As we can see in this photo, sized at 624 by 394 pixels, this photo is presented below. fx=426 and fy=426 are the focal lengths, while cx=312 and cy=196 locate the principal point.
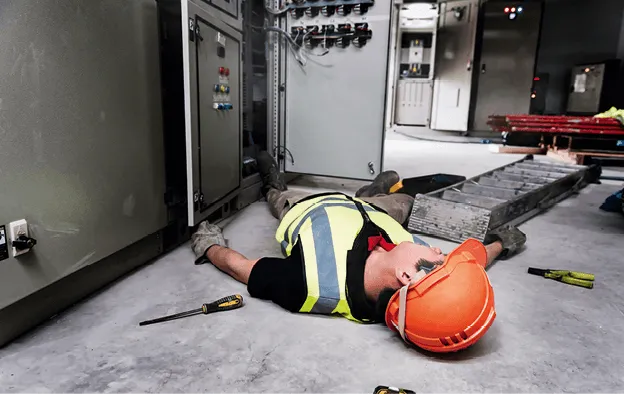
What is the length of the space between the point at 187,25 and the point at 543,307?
189 centimetres

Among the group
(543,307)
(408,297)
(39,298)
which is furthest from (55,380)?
(543,307)

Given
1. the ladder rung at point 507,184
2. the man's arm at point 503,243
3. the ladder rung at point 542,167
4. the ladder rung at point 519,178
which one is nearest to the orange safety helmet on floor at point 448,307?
the man's arm at point 503,243

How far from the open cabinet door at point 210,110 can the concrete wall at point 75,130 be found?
0.58 feet

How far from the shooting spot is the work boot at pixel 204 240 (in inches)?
79.8

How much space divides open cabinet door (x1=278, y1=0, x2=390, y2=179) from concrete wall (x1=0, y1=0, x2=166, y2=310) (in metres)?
1.78

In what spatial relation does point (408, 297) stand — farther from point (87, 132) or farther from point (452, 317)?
point (87, 132)

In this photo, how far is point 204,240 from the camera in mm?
2078

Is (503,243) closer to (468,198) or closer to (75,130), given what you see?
(468,198)

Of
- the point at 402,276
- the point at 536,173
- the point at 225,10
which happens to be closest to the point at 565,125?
the point at 536,173

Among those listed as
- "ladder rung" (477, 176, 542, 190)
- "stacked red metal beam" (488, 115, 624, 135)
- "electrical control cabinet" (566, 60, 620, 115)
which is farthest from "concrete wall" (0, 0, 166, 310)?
"electrical control cabinet" (566, 60, 620, 115)

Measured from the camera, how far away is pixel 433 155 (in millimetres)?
6059

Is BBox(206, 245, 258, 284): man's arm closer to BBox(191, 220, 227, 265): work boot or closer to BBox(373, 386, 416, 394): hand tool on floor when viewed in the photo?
BBox(191, 220, 227, 265): work boot

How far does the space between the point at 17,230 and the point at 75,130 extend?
396mm

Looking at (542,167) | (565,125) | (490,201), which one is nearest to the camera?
(490,201)
